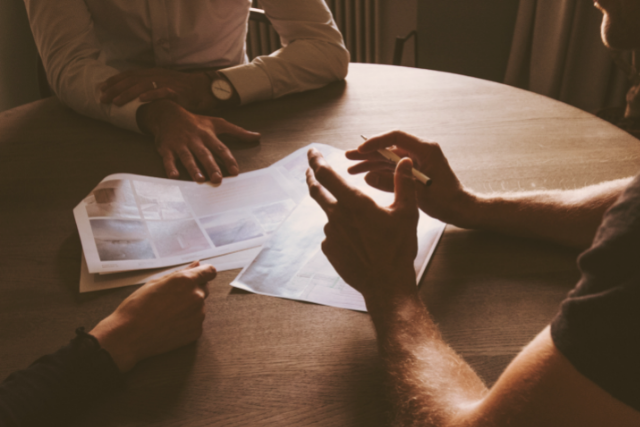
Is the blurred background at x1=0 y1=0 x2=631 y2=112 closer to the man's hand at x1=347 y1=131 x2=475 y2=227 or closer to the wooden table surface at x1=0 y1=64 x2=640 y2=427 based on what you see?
the wooden table surface at x1=0 y1=64 x2=640 y2=427

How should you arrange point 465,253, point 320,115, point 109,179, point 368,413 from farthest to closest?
point 320,115, point 109,179, point 465,253, point 368,413

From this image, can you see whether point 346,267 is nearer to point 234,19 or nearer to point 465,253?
point 465,253

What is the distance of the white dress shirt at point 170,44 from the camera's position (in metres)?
1.19

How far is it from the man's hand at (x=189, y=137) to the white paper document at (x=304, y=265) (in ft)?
0.74

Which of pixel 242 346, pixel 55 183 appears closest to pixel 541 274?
pixel 242 346

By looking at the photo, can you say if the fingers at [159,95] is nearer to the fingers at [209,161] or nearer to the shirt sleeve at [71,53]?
the shirt sleeve at [71,53]

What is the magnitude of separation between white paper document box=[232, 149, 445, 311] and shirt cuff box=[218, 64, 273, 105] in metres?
0.50

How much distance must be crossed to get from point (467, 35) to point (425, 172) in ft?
6.78

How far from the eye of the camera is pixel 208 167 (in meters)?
0.93

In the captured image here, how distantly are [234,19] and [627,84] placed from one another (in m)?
2.02

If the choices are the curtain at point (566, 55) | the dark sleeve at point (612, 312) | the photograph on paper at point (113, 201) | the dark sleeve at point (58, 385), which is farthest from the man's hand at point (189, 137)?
the curtain at point (566, 55)

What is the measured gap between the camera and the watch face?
118cm

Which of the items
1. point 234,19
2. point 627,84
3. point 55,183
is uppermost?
point 234,19

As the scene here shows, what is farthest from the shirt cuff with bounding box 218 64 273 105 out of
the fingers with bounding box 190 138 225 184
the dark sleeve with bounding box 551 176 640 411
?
the dark sleeve with bounding box 551 176 640 411
